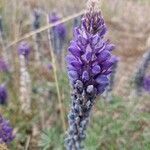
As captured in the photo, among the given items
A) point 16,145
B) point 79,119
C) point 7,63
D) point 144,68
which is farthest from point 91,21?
point 7,63

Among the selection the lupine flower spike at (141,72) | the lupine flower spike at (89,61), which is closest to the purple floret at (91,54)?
the lupine flower spike at (89,61)

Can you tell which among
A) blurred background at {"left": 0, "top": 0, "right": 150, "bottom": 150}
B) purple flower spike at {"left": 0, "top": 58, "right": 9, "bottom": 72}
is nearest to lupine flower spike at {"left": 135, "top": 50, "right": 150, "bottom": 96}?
blurred background at {"left": 0, "top": 0, "right": 150, "bottom": 150}

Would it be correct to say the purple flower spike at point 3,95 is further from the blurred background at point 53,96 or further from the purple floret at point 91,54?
the purple floret at point 91,54

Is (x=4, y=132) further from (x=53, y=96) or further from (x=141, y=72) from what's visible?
(x=53, y=96)

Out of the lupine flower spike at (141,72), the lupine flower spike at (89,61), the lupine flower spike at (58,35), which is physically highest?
the lupine flower spike at (58,35)

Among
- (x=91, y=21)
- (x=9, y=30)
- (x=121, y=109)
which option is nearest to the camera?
(x=91, y=21)

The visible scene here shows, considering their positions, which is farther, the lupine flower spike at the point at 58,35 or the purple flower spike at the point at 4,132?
the lupine flower spike at the point at 58,35

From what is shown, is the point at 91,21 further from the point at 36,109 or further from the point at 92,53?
the point at 36,109
